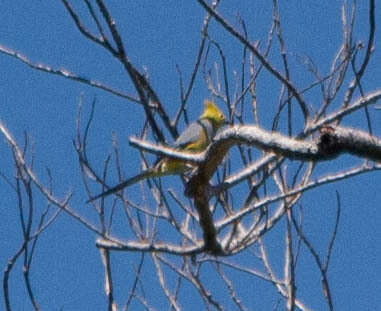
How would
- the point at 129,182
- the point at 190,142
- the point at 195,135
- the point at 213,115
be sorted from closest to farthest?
1. the point at 129,182
2. the point at 190,142
3. the point at 195,135
4. the point at 213,115

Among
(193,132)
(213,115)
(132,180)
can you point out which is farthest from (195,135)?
(132,180)

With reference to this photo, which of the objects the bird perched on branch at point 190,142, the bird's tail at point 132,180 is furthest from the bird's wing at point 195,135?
the bird's tail at point 132,180

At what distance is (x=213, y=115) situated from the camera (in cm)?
511

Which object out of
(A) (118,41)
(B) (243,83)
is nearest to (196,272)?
(B) (243,83)

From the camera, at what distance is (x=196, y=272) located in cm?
400

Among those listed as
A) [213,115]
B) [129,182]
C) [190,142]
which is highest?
[213,115]

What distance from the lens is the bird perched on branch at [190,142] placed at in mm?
3760

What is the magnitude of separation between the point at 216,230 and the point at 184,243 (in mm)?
1368

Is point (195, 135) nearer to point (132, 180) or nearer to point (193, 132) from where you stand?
point (193, 132)

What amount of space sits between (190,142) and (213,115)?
2.10 ft

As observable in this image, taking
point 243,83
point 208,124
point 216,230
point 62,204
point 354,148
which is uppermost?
point 208,124

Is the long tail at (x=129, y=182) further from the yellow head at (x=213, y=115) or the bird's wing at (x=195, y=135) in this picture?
the yellow head at (x=213, y=115)

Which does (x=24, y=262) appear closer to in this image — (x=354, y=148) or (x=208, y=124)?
(x=354, y=148)

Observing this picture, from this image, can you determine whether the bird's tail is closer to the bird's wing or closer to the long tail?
the long tail
